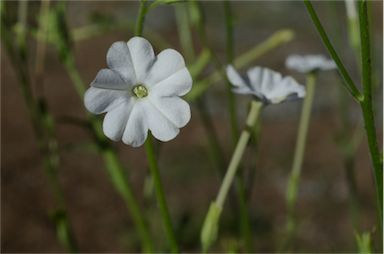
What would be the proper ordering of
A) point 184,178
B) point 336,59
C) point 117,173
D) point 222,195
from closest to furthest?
point 336,59 < point 222,195 < point 117,173 < point 184,178

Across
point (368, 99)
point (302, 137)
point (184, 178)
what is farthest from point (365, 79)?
point (184, 178)

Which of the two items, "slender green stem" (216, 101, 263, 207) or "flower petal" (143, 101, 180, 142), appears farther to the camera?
"slender green stem" (216, 101, 263, 207)

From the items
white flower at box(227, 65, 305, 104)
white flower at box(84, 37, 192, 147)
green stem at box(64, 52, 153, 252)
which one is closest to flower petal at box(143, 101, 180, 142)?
white flower at box(84, 37, 192, 147)

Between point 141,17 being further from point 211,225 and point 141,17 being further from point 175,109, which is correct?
point 211,225

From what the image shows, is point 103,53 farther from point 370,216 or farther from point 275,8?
point 370,216

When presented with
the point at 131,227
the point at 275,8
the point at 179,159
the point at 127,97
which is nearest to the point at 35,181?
the point at 131,227

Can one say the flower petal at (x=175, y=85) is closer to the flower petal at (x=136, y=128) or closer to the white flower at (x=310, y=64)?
the flower petal at (x=136, y=128)

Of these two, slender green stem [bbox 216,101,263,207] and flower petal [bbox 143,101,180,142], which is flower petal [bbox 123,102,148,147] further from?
slender green stem [bbox 216,101,263,207]
